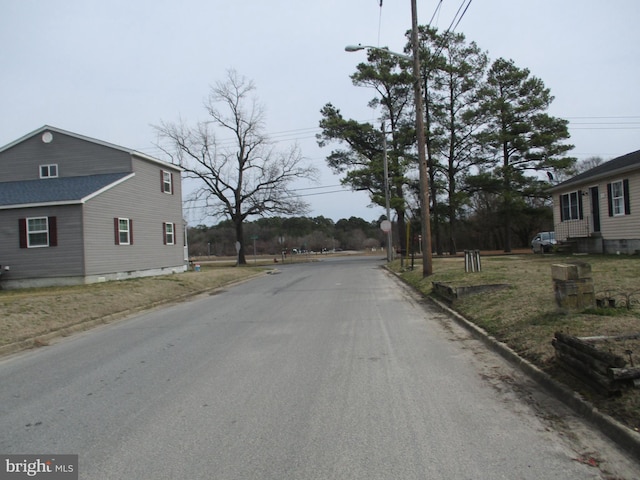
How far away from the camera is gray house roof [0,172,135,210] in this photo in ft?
69.4

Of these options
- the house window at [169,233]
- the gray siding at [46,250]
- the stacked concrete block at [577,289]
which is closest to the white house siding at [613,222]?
the stacked concrete block at [577,289]

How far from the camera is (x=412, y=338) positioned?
8883 mm

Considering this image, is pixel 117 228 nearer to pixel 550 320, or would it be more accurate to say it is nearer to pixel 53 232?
pixel 53 232

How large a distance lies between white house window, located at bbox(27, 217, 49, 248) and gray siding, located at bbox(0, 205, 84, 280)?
19cm

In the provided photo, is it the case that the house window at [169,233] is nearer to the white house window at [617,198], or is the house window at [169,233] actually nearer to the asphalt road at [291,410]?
the asphalt road at [291,410]

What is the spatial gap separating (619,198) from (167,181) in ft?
77.1

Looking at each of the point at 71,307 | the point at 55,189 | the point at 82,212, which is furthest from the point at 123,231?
the point at 71,307

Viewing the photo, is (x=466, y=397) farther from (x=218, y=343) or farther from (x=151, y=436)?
(x=218, y=343)

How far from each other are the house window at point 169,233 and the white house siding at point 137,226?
0.24 meters

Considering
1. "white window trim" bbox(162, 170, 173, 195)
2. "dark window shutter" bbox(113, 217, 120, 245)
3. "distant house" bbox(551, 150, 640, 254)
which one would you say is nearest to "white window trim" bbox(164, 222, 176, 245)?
"white window trim" bbox(162, 170, 173, 195)

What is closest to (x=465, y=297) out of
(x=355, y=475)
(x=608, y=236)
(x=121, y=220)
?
(x=355, y=475)

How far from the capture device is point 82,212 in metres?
20.7

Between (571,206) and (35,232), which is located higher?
(571,206)

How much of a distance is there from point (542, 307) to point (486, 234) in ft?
174
